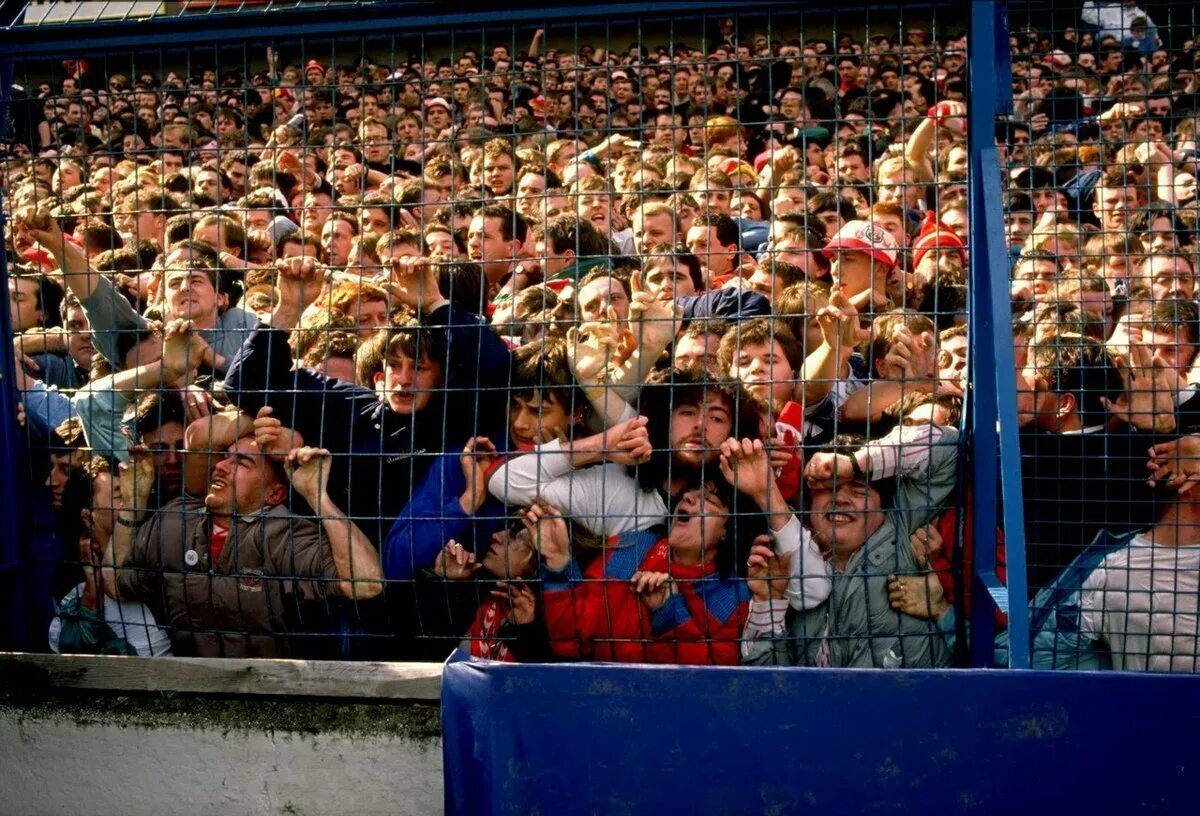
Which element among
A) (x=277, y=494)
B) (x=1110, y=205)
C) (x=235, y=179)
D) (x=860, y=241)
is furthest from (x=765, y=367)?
(x=235, y=179)

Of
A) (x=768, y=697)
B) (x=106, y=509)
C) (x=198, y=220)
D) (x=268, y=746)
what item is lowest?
(x=268, y=746)

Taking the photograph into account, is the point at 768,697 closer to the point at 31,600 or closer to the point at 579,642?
the point at 579,642

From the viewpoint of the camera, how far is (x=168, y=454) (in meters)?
3.85

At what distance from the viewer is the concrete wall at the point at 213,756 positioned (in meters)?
3.50

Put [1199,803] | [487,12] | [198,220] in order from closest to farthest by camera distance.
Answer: [1199,803], [487,12], [198,220]

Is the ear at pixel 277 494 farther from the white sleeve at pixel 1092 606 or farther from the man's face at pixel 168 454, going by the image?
the white sleeve at pixel 1092 606

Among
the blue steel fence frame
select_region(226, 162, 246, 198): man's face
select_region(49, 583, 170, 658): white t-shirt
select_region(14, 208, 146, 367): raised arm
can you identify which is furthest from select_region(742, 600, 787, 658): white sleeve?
select_region(226, 162, 246, 198): man's face

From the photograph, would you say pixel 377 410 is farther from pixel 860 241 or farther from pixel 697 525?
pixel 860 241

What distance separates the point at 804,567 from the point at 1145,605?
972 mm

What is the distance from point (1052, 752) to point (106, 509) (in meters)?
2.52

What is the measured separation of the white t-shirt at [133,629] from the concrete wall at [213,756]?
0.26 metres

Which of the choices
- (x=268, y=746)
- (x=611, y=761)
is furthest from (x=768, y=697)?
(x=268, y=746)

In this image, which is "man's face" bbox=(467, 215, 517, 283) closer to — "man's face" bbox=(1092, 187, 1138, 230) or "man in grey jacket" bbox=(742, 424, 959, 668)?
Result: "man in grey jacket" bbox=(742, 424, 959, 668)

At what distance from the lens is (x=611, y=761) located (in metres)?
3.05
